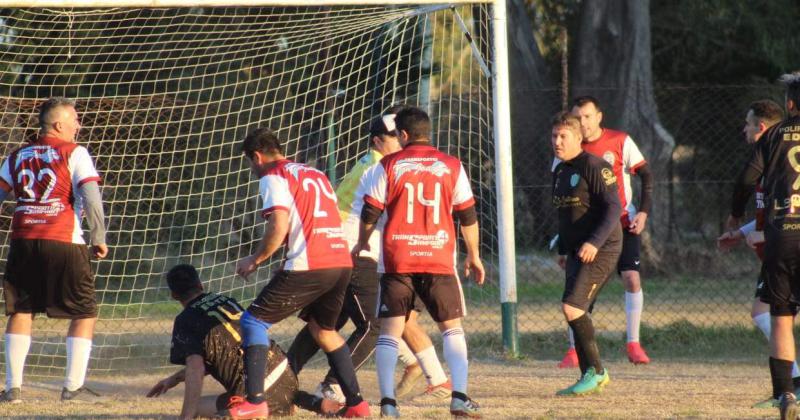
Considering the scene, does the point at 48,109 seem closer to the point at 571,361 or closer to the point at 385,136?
the point at 385,136

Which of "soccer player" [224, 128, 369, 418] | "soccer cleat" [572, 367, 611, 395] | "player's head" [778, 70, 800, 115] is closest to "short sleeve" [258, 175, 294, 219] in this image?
"soccer player" [224, 128, 369, 418]

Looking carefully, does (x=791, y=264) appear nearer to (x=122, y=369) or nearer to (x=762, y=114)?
(x=762, y=114)

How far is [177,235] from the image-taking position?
11.0 meters

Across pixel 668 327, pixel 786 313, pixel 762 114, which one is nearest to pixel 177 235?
pixel 668 327

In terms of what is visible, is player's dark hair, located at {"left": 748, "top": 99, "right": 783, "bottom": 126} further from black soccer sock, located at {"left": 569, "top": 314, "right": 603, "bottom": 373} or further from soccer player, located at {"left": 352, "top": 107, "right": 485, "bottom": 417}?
soccer player, located at {"left": 352, "top": 107, "right": 485, "bottom": 417}

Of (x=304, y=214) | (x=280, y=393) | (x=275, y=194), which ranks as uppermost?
(x=275, y=194)

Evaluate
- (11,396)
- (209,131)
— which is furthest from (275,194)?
(209,131)

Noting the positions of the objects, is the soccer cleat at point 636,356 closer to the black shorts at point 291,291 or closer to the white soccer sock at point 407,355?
the white soccer sock at point 407,355

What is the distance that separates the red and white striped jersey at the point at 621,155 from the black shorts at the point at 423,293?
9.03ft

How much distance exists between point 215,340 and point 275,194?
0.90 meters

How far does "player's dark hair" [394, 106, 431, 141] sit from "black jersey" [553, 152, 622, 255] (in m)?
1.41

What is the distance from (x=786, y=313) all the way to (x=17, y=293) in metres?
4.80

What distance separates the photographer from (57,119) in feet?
22.5

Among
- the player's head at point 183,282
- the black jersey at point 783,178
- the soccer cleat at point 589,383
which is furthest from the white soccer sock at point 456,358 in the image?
the black jersey at point 783,178
